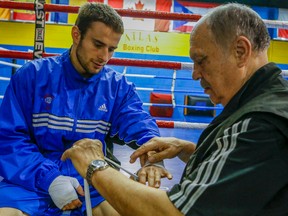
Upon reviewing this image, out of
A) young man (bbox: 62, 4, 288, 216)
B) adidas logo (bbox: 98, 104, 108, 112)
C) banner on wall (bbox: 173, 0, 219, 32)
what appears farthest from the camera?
banner on wall (bbox: 173, 0, 219, 32)

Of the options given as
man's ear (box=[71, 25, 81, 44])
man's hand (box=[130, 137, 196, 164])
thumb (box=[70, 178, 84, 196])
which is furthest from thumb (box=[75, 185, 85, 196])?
man's ear (box=[71, 25, 81, 44])

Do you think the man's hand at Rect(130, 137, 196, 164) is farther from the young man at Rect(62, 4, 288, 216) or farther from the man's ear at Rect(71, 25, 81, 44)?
the man's ear at Rect(71, 25, 81, 44)

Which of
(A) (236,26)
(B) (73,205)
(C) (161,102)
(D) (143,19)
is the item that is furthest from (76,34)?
(D) (143,19)

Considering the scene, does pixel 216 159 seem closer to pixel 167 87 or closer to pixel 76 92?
pixel 76 92

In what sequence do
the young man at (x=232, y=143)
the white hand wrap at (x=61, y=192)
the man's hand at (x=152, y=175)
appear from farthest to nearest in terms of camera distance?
the white hand wrap at (x=61, y=192) < the man's hand at (x=152, y=175) < the young man at (x=232, y=143)

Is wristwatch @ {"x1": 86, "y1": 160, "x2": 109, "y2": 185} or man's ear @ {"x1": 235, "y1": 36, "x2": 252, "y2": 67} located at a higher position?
man's ear @ {"x1": 235, "y1": 36, "x2": 252, "y2": 67}

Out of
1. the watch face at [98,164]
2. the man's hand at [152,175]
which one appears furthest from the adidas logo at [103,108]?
the watch face at [98,164]

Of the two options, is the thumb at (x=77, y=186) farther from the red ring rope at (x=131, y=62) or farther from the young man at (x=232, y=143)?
the red ring rope at (x=131, y=62)

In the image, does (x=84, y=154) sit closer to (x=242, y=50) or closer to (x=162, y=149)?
(x=162, y=149)

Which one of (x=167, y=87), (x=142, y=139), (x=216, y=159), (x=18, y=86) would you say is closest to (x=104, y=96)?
(x=142, y=139)

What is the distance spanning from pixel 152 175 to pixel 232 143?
19.2 inches

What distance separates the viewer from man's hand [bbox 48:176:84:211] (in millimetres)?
1334

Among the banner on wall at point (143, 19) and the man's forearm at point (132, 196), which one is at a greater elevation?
the banner on wall at point (143, 19)

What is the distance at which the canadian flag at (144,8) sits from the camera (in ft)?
30.7
